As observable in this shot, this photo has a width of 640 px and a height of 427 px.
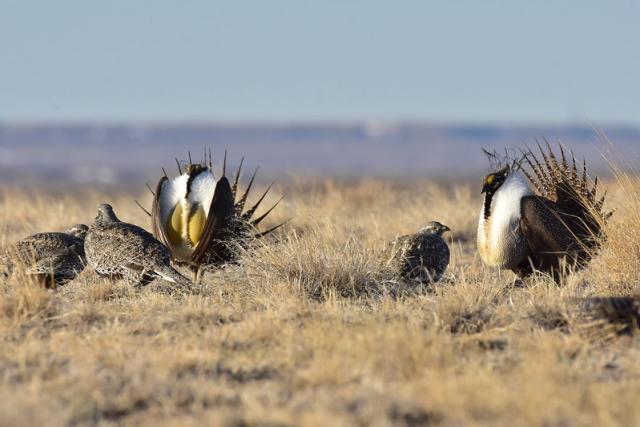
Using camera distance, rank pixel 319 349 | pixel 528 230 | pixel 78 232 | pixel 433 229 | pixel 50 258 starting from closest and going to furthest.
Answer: pixel 319 349, pixel 528 230, pixel 50 258, pixel 78 232, pixel 433 229

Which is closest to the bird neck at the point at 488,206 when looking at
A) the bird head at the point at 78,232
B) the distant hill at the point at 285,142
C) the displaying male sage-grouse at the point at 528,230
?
the displaying male sage-grouse at the point at 528,230

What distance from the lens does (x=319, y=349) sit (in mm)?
4848

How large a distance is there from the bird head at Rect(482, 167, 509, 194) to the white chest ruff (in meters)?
0.04

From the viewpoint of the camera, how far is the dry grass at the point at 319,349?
158 inches

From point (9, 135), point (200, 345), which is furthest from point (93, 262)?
point (9, 135)

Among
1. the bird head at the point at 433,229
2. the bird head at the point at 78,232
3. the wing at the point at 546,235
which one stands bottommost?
the bird head at the point at 78,232

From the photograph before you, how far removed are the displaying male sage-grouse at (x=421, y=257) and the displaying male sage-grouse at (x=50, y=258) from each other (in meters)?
2.03

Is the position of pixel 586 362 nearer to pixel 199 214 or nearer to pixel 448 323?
pixel 448 323

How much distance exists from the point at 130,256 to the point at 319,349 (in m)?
2.11

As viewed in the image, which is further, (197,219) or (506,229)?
(197,219)

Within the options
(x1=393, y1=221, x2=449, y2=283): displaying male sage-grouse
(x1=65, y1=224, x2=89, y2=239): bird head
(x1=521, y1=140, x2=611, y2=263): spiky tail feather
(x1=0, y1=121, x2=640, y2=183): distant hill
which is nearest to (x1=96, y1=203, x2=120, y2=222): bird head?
(x1=65, y1=224, x2=89, y2=239): bird head

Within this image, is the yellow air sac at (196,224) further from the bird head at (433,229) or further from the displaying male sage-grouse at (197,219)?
the bird head at (433,229)

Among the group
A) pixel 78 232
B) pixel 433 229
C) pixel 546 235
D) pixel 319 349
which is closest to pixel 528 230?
pixel 546 235

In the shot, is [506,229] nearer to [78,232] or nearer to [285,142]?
[78,232]
